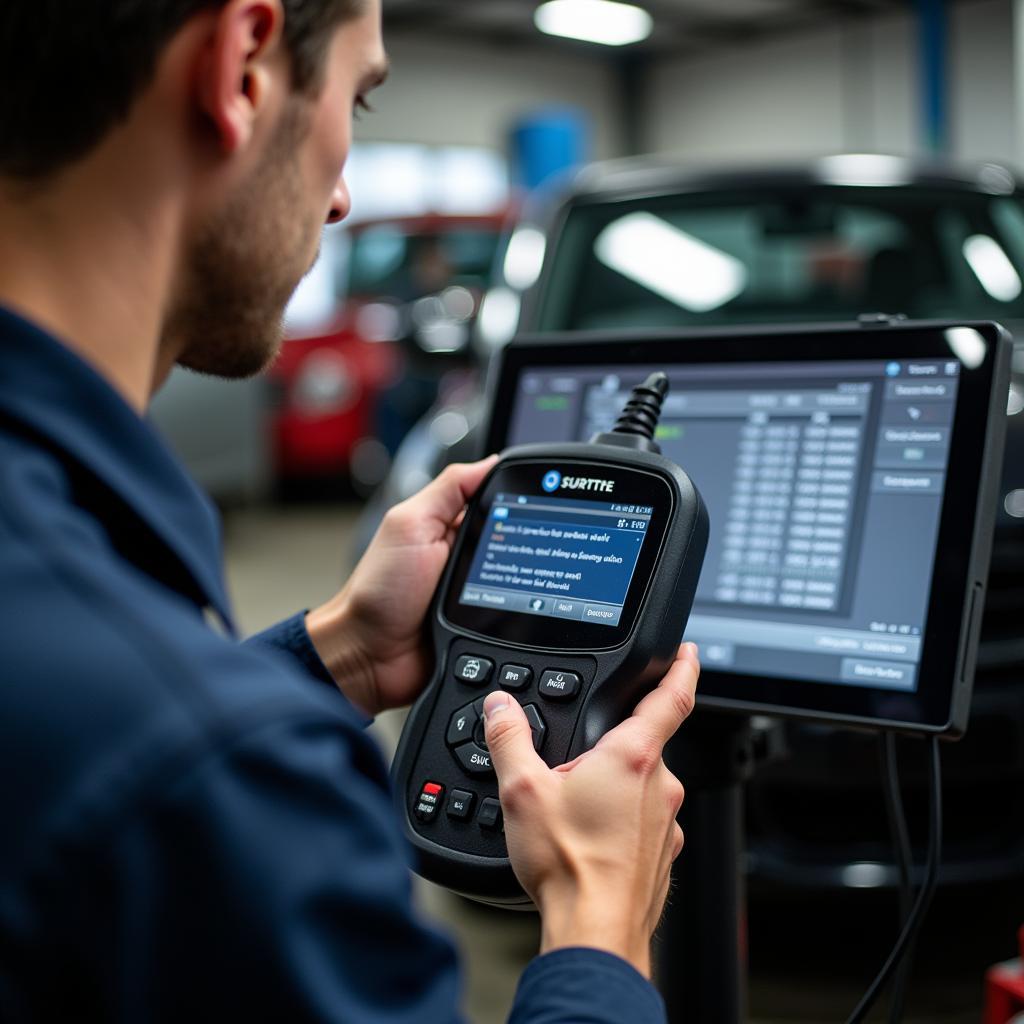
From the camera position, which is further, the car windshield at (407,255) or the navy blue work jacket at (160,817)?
the car windshield at (407,255)

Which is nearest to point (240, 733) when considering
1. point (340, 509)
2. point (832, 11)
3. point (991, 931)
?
point (991, 931)

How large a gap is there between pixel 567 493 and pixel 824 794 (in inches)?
45.3

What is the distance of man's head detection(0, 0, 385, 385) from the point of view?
680 millimetres

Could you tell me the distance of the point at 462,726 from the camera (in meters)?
0.98

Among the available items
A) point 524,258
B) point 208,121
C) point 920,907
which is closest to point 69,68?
point 208,121

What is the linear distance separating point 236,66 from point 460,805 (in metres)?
0.51

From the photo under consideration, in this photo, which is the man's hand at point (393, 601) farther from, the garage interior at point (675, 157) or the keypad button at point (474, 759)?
the garage interior at point (675, 157)

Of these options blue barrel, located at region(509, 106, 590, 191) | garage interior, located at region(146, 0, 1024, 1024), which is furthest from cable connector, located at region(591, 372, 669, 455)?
blue barrel, located at region(509, 106, 590, 191)

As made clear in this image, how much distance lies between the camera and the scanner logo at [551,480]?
105 centimetres

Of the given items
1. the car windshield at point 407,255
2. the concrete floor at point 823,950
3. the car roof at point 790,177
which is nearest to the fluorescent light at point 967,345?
the concrete floor at point 823,950

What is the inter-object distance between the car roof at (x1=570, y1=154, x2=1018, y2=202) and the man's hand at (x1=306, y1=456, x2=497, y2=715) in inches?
64.7

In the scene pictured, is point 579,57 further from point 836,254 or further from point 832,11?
point 836,254

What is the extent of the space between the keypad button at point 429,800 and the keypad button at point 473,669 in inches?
3.2

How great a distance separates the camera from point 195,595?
2.32ft
